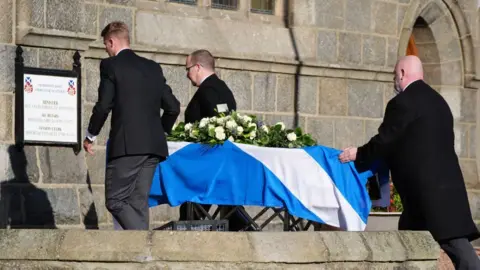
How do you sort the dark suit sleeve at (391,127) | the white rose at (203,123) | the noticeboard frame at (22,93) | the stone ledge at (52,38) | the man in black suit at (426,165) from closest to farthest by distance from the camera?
the man in black suit at (426,165) < the dark suit sleeve at (391,127) < the white rose at (203,123) < the noticeboard frame at (22,93) < the stone ledge at (52,38)

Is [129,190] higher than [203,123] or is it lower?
lower

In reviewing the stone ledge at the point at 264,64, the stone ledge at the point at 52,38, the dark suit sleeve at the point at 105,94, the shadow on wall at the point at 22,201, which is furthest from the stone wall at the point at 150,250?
the stone ledge at the point at 264,64

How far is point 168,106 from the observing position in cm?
959

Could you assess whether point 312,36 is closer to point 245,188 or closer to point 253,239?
point 245,188

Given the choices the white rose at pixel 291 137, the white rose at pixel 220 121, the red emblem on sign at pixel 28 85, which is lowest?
the white rose at pixel 291 137

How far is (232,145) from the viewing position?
10219 millimetres

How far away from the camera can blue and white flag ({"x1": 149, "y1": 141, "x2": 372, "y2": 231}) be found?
10148mm

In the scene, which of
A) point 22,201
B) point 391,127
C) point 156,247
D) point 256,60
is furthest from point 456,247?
point 256,60

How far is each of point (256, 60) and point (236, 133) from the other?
419 cm

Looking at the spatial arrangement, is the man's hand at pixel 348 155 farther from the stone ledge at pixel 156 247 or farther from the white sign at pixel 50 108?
the white sign at pixel 50 108

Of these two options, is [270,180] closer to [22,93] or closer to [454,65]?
[22,93]

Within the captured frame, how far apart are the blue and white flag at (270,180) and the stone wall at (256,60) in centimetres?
197

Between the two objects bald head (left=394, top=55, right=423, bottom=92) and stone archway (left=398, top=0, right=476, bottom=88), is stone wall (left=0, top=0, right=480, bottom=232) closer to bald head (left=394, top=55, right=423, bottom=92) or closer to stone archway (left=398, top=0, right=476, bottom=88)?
stone archway (left=398, top=0, right=476, bottom=88)

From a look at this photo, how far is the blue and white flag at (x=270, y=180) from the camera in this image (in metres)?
10.1
